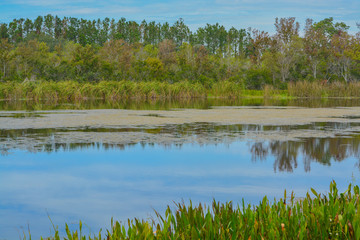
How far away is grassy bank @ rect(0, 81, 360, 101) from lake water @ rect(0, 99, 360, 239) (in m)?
19.7

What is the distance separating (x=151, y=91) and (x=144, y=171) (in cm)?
2763

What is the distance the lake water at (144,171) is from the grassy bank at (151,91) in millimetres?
19748

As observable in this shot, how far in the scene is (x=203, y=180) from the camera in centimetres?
677

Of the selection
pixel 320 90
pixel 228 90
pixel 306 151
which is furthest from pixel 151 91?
pixel 306 151

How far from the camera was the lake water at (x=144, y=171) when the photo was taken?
17.5 ft

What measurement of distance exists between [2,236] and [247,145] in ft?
21.0

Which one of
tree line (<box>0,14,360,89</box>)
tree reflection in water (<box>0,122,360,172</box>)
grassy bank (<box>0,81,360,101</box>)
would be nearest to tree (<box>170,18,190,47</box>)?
tree line (<box>0,14,360,89</box>)

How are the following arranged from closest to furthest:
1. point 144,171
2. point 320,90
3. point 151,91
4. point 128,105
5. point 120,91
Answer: point 144,171 < point 128,105 < point 120,91 < point 151,91 < point 320,90

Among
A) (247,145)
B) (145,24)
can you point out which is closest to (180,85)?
(247,145)

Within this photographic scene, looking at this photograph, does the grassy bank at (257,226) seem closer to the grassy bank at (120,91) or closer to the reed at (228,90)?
Answer: the grassy bank at (120,91)

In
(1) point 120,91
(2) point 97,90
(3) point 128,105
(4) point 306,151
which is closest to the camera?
(4) point 306,151

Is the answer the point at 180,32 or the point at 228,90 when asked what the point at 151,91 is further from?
the point at 180,32

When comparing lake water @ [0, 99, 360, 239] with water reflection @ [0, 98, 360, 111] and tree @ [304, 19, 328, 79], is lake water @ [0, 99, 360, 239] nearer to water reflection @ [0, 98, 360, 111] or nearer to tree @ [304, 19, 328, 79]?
water reflection @ [0, 98, 360, 111]

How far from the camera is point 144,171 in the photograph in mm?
7383
